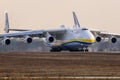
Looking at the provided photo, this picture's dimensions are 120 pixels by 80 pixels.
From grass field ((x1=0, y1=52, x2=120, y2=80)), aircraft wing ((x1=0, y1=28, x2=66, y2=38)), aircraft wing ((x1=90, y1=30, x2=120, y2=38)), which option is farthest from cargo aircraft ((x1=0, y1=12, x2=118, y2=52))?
grass field ((x1=0, y1=52, x2=120, y2=80))

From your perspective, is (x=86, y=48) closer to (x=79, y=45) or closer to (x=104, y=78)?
(x=79, y=45)

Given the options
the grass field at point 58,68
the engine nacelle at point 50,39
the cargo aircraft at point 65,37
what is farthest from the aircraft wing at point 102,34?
the grass field at point 58,68

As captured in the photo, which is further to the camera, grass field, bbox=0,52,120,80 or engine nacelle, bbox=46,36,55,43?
engine nacelle, bbox=46,36,55,43

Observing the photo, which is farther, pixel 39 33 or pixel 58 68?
pixel 39 33

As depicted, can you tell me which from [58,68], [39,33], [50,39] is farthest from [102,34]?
[58,68]

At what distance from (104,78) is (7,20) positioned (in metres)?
78.3

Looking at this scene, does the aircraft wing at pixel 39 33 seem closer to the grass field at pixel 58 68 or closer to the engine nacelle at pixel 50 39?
the engine nacelle at pixel 50 39

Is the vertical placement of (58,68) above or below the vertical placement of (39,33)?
above

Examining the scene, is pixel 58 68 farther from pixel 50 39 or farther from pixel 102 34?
pixel 102 34

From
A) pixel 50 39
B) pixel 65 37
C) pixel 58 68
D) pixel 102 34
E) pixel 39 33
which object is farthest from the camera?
pixel 102 34

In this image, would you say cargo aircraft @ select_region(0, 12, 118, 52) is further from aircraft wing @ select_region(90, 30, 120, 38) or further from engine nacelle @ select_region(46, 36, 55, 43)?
aircraft wing @ select_region(90, 30, 120, 38)

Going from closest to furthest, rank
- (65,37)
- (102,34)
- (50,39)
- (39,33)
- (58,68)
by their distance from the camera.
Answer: (58,68) → (50,39) → (65,37) → (39,33) → (102,34)

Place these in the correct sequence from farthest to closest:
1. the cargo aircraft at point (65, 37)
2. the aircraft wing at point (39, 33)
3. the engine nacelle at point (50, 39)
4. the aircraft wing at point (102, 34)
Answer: the aircraft wing at point (102, 34)
the aircraft wing at point (39, 33)
the engine nacelle at point (50, 39)
the cargo aircraft at point (65, 37)

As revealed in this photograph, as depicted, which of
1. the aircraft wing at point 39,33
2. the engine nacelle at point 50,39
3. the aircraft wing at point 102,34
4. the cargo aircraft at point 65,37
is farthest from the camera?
the aircraft wing at point 102,34
